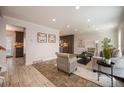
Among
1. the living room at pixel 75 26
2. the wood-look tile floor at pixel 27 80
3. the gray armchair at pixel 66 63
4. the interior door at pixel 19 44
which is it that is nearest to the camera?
the wood-look tile floor at pixel 27 80

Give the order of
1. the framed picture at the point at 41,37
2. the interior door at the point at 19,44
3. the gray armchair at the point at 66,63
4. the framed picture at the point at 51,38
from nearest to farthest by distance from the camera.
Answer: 1. the gray armchair at the point at 66,63
2. the framed picture at the point at 41,37
3. the framed picture at the point at 51,38
4. the interior door at the point at 19,44

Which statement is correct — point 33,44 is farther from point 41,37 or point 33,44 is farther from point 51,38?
point 51,38

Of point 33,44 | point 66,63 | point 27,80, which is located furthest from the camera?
point 33,44

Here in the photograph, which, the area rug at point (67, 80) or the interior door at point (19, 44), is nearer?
the area rug at point (67, 80)

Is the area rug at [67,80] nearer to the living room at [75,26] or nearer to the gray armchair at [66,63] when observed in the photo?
the living room at [75,26]

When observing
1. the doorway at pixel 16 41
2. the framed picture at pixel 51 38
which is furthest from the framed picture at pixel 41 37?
the doorway at pixel 16 41

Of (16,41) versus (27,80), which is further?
(16,41)

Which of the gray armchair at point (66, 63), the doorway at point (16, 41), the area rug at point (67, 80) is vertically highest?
the doorway at point (16, 41)

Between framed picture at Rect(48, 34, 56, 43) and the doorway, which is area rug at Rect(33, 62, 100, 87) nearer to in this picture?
framed picture at Rect(48, 34, 56, 43)

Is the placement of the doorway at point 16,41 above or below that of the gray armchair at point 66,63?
above

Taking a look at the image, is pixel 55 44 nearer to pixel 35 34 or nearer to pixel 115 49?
pixel 35 34

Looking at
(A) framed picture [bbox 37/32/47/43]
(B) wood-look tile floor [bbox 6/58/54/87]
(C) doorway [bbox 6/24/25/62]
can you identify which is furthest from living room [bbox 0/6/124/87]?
(C) doorway [bbox 6/24/25/62]

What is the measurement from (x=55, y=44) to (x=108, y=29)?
4.52 m

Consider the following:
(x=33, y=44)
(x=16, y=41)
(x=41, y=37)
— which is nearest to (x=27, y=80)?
(x=33, y=44)
